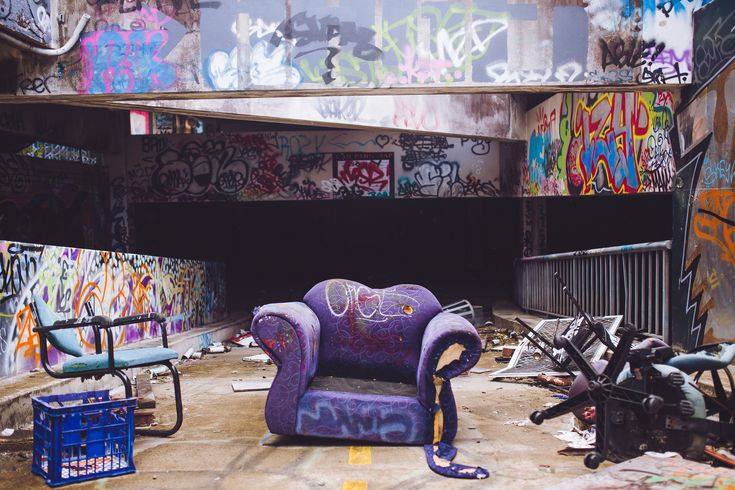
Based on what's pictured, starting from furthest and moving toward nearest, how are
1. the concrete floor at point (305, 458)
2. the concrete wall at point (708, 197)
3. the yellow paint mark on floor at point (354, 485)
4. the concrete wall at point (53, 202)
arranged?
1. the concrete wall at point (53, 202)
2. the concrete wall at point (708, 197)
3. the concrete floor at point (305, 458)
4. the yellow paint mark on floor at point (354, 485)

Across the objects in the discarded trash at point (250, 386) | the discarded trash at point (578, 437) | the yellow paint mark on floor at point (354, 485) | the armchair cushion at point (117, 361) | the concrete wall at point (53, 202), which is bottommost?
the discarded trash at point (250, 386)

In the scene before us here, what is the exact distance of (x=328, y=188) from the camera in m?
14.7

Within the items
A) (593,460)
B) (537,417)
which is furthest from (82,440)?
(593,460)

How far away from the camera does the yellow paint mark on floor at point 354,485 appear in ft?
11.9

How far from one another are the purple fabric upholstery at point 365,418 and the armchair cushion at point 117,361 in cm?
106

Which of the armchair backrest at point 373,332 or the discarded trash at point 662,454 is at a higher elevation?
the armchair backrest at point 373,332

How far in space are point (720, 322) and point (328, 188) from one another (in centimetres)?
993

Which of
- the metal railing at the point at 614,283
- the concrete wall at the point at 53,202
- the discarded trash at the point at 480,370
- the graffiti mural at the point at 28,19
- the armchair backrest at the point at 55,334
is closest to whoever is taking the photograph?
the armchair backrest at the point at 55,334

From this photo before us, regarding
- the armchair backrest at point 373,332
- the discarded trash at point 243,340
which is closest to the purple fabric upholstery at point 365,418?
the armchair backrest at point 373,332

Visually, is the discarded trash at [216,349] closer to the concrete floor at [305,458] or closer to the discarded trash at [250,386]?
the discarded trash at [250,386]

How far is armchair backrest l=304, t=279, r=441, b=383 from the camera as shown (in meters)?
4.96

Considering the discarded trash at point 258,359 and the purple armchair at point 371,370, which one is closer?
the purple armchair at point 371,370

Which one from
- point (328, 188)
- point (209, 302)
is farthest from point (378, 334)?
point (328, 188)

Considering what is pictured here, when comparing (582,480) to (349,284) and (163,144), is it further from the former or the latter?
(163,144)
